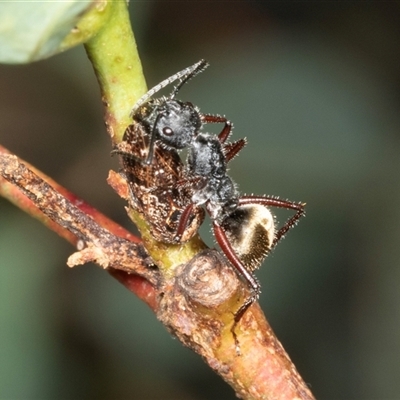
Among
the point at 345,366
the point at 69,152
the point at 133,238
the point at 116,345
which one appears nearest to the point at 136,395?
the point at 116,345

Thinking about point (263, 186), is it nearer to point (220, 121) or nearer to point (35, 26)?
point (220, 121)

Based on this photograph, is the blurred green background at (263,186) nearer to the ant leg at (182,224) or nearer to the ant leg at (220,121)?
the ant leg at (220,121)

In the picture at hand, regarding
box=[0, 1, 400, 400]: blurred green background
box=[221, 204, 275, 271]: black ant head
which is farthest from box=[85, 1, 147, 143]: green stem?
box=[0, 1, 400, 400]: blurred green background

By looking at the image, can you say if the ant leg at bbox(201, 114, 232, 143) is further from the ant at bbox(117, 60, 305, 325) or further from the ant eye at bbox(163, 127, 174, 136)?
the ant eye at bbox(163, 127, 174, 136)

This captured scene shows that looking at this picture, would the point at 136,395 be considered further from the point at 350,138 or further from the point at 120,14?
the point at 120,14

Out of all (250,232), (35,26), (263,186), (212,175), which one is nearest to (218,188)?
(212,175)
